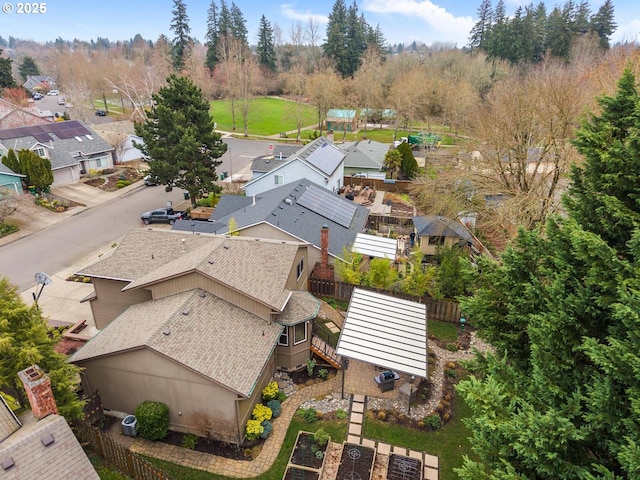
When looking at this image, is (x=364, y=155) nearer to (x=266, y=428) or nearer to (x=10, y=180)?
(x=10, y=180)

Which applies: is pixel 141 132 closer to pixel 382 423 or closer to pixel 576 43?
pixel 382 423

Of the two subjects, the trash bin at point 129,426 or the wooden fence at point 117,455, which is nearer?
the wooden fence at point 117,455

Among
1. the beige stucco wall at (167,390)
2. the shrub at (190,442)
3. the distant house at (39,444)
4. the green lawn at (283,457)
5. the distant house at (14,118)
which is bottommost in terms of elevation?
the green lawn at (283,457)

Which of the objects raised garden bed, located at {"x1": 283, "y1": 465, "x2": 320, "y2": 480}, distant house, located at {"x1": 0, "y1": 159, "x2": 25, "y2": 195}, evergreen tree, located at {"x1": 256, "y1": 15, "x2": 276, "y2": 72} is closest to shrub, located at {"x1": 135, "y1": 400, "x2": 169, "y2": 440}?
raised garden bed, located at {"x1": 283, "y1": 465, "x2": 320, "y2": 480}

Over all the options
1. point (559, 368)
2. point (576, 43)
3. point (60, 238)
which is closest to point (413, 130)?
point (576, 43)

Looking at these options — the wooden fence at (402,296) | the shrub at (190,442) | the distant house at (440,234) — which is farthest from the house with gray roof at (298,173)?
the shrub at (190,442)

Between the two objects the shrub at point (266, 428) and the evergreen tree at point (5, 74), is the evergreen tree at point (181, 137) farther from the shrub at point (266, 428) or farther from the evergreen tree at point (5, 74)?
the evergreen tree at point (5, 74)

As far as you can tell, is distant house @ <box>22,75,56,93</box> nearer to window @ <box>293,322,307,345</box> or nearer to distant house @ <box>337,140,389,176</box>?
distant house @ <box>337,140,389,176</box>
